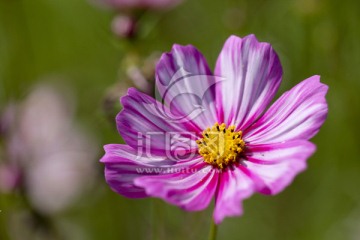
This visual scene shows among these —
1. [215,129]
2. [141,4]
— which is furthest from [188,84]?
[141,4]

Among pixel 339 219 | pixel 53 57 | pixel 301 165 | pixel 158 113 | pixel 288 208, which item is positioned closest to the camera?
pixel 301 165

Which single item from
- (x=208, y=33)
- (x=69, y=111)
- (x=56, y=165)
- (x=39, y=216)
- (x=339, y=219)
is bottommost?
(x=339, y=219)

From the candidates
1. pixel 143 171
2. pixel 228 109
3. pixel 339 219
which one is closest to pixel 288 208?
pixel 339 219

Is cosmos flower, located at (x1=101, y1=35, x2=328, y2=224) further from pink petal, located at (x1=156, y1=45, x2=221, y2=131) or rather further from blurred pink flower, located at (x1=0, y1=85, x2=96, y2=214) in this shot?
blurred pink flower, located at (x1=0, y1=85, x2=96, y2=214)

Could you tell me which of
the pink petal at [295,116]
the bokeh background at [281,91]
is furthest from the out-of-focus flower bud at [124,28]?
the pink petal at [295,116]

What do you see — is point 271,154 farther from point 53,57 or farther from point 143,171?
point 53,57

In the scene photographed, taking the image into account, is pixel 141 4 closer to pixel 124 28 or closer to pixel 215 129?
pixel 124 28
